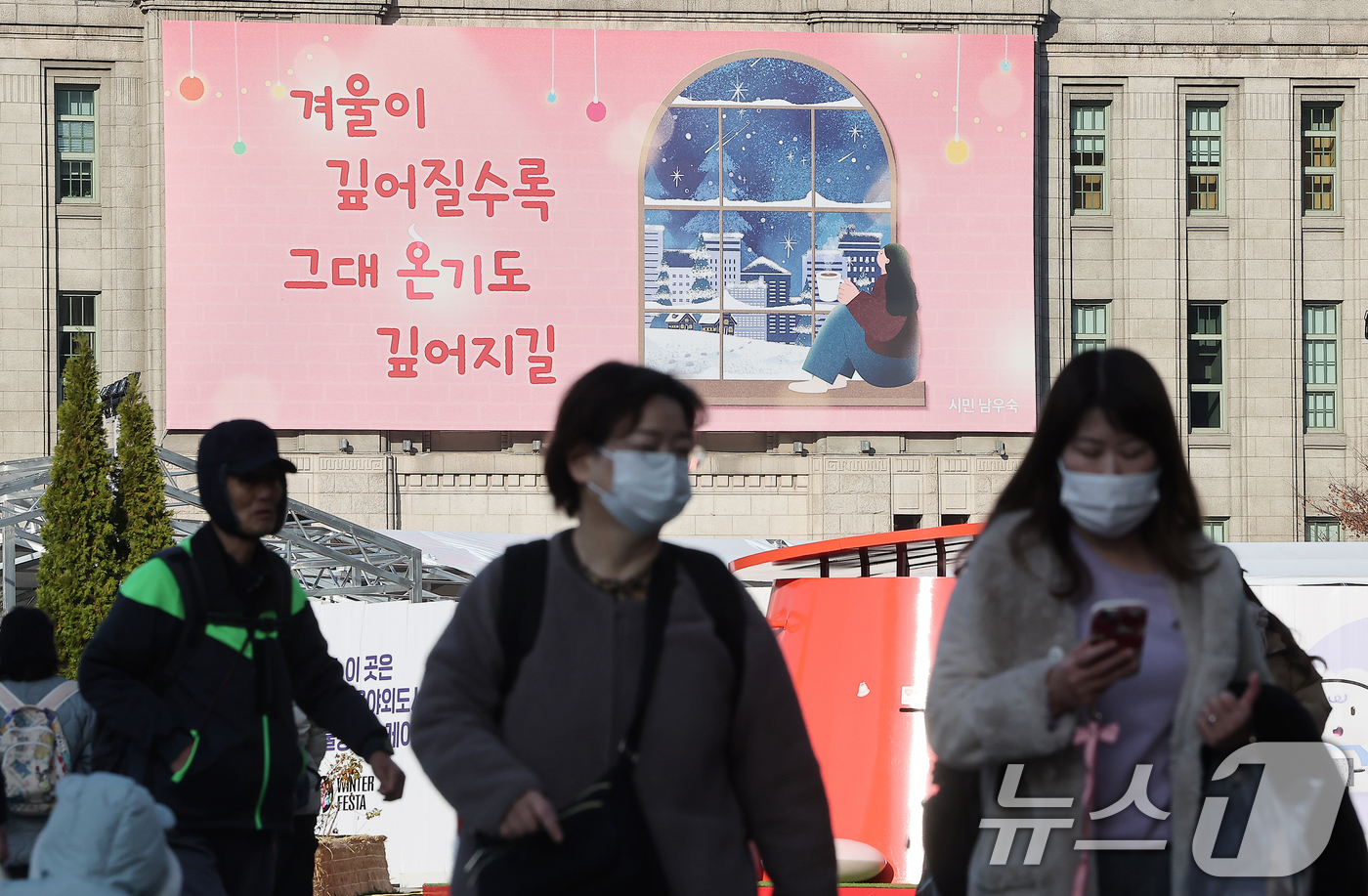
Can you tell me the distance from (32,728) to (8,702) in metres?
0.18

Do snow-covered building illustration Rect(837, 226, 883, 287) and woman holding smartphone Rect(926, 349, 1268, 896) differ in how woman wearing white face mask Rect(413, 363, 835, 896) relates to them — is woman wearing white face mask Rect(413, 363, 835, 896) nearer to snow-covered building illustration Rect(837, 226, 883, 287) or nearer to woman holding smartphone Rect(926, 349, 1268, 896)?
woman holding smartphone Rect(926, 349, 1268, 896)

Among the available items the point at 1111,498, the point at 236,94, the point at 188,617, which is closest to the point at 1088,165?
the point at 236,94

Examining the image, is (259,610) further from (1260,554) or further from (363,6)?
(363,6)

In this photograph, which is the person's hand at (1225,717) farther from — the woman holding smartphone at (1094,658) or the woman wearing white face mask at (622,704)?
the woman wearing white face mask at (622,704)

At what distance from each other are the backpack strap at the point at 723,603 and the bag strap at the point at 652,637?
0.04 metres

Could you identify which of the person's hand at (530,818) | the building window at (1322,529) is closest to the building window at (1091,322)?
the building window at (1322,529)

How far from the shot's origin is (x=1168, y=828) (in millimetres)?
2879

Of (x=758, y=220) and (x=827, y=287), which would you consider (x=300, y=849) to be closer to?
(x=827, y=287)

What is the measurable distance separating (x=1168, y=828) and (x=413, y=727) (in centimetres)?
136

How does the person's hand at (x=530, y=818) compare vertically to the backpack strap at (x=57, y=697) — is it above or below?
above

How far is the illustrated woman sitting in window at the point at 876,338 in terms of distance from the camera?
28.7m

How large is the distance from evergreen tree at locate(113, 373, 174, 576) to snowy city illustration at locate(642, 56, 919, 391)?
11086 mm

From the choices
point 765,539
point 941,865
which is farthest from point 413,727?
point 765,539

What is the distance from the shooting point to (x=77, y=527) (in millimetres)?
18594
